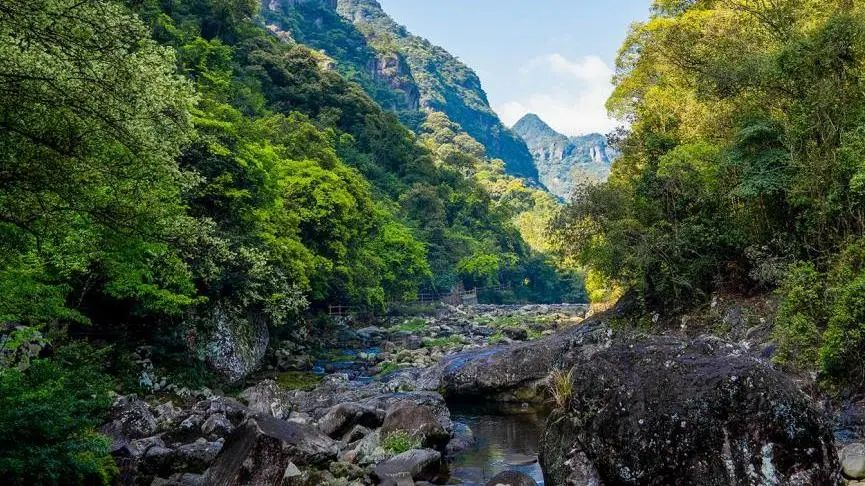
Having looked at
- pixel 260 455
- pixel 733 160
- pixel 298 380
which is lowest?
pixel 298 380

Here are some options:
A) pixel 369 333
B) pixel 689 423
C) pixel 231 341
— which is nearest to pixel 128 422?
pixel 231 341

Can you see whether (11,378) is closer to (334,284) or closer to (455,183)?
(334,284)

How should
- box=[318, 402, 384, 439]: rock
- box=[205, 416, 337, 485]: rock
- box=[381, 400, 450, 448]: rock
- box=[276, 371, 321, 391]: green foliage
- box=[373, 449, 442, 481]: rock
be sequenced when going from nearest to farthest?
box=[205, 416, 337, 485]: rock < box=[373, 449, 442, 481]: rock < box=[381, 400, 450, 448]: rock < box=[318, 402, 384, 439]: rock < box=[276, 371, 321, 391]: green foliage

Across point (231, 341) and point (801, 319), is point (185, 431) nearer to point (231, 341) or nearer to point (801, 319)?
point (231, 341)

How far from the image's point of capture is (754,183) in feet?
57.7

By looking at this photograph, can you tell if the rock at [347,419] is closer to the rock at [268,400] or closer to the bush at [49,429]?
the rock at [268,400]

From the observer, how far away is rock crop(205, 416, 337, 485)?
9.36 metres

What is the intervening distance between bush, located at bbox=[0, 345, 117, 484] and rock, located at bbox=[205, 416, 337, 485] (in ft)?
6.13

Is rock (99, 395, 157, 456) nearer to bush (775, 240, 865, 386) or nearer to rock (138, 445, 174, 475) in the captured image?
rock (138, 445, 174, 475)

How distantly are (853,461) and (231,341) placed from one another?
2074 cm

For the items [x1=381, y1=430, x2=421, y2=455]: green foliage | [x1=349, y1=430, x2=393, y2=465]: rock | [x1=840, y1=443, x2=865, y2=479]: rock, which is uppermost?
[x1=840, y1=443, x2=865, y2=479]: rock

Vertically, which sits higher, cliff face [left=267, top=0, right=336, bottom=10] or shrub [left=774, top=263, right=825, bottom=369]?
cliff face [left=267, top=0, right=336, bottom=10]

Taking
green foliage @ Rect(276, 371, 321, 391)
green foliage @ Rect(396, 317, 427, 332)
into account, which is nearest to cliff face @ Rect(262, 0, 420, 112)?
green foliage @ Rect(396, 317, 427, 332)

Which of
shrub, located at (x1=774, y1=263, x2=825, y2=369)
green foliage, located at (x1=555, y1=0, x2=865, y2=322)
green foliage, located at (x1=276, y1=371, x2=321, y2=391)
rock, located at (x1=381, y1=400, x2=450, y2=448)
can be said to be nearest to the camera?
shrub, located at (x1=774, y1=263, x2=825, y2=369)
